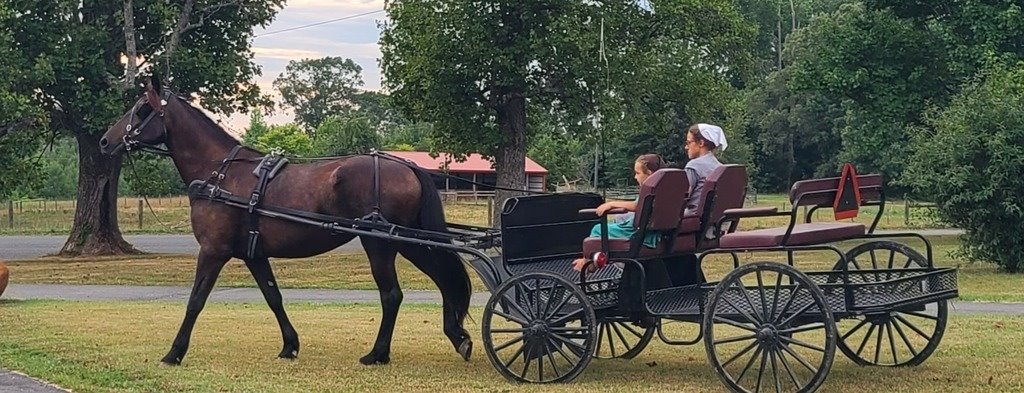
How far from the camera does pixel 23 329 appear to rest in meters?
13.1

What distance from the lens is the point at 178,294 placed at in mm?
21531

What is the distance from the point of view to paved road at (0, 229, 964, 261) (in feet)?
113

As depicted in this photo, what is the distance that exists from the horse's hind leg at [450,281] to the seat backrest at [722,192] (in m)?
2.54

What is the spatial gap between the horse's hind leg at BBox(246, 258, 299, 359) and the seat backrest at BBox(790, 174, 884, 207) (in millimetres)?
4699

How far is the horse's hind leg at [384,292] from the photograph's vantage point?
997cm

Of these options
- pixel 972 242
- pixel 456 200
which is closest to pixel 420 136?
pixel 456 200

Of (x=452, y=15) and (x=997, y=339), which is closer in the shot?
(x=997, y=339)

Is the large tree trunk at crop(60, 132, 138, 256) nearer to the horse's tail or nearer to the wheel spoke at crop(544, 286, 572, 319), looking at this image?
the horse's tail

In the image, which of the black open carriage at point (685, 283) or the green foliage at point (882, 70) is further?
the green foliage at point (882, 70)

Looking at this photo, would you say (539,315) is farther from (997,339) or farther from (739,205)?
(997,339)

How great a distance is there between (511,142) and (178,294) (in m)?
11.3

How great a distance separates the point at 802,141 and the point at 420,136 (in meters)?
27.7

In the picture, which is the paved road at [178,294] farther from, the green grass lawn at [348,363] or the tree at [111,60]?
the tree at [111,60]

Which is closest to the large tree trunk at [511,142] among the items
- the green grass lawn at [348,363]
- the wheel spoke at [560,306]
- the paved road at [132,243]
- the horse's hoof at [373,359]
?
the paved road at [132,243]
